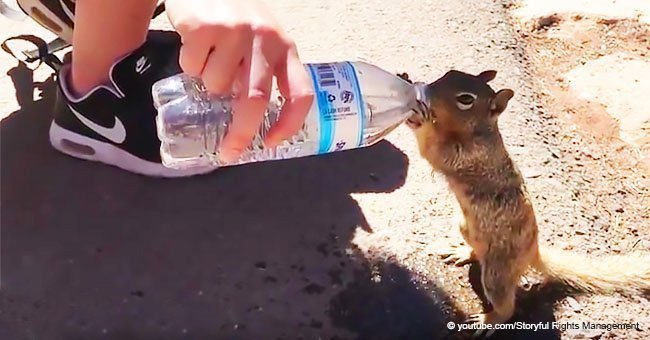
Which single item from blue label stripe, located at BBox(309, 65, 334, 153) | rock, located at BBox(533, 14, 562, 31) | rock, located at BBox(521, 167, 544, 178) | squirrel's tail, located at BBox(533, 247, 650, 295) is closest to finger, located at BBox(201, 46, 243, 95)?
blue label stripe, located at BBox(309, 65, 334, 153)

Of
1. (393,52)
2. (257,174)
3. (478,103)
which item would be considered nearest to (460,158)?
(478,103)

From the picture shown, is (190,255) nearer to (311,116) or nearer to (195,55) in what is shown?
(311,116)

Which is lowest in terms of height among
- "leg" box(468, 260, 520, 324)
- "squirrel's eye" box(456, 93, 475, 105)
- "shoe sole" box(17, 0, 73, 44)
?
"leg" box(468, 260, 520, 324)

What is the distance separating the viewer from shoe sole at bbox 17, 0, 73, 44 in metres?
2.52

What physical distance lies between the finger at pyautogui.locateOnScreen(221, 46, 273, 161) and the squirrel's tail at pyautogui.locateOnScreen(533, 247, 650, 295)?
1.03 metres

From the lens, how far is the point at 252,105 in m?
1.42

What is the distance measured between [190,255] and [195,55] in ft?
2.91

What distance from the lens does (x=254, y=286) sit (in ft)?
7.28

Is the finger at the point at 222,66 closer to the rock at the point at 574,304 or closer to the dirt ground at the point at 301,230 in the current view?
the dirt ground at the point at 301,230

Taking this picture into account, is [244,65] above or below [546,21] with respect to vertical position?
above

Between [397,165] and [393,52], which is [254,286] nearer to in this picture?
[397,165]

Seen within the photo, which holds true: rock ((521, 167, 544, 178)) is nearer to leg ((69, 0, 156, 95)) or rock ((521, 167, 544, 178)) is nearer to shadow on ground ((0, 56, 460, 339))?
shadow on ground ((0, 56, 460, 339))

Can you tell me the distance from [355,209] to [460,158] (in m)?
0.32

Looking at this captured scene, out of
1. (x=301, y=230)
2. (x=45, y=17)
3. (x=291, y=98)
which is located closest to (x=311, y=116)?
(x=291, y=98)
